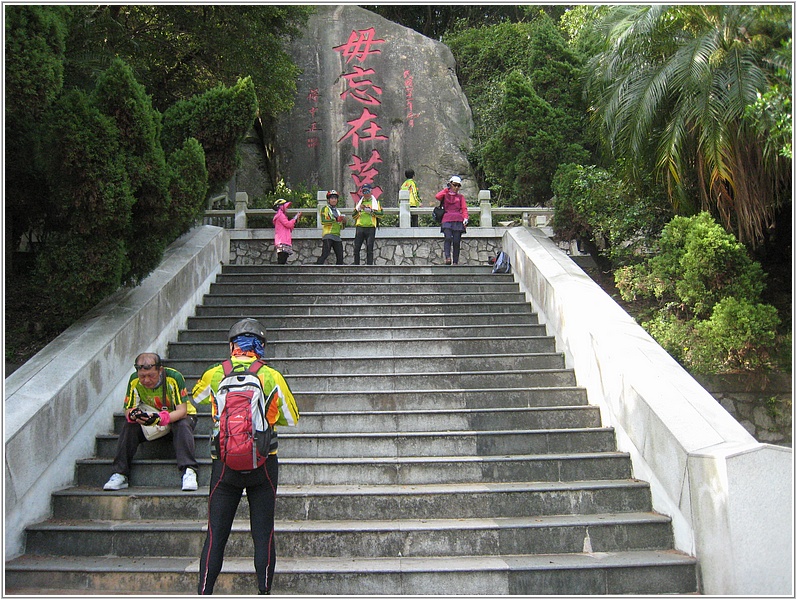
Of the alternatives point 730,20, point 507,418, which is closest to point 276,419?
point 507,418

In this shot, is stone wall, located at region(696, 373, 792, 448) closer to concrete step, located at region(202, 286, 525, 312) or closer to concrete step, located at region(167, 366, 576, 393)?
concrete step, located at region(167, 366, 576, 393)

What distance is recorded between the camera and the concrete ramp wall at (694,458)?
Result: 4566mm

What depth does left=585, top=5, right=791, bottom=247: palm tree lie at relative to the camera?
8023 millimetres

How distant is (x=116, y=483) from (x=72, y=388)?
3.23 feet

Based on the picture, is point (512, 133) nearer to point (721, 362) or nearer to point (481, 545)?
point (721, 362)

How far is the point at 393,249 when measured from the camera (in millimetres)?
13875

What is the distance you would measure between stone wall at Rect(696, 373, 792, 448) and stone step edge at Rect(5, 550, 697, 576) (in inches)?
138

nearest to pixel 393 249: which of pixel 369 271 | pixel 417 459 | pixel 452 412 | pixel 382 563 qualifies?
pixel 369 271

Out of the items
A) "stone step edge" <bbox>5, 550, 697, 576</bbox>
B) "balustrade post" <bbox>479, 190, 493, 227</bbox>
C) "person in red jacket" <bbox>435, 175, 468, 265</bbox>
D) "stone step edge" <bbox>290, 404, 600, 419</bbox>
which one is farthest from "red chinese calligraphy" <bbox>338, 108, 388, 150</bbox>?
"stone step edge" <bbox>5, 550, 697, 576</bbox>

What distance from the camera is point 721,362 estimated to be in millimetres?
7633

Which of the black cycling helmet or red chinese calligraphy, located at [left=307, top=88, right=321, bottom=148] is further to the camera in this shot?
red chinese calligraphy, located at [left=307, top=88, right=321, bottom=148]

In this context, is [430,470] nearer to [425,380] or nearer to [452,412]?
[452,412]

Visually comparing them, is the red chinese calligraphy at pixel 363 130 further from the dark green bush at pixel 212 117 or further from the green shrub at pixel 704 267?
the green shrub at pixel 704 267

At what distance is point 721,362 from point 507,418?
8.38 feet
